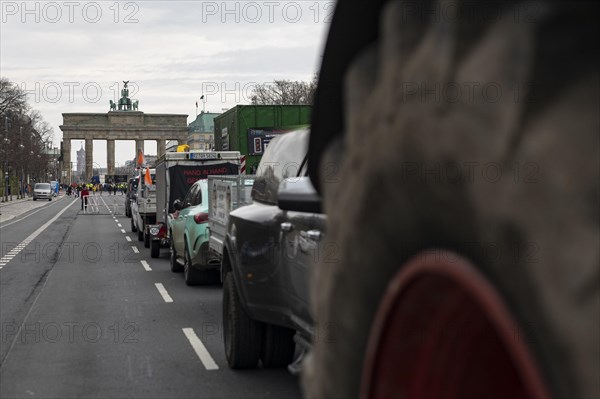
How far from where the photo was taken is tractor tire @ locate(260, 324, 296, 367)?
6.70 meters

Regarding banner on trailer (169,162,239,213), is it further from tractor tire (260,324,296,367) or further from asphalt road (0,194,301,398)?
tractor tire (260,324,296,367)

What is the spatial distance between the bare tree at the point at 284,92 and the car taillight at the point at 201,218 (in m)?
52.5

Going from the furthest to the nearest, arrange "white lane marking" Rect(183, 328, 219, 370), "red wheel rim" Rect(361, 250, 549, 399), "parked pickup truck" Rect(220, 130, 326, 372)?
"white lane marking" Rect(183, 328, 219, 370)
"parked pickup truck" Rect(220, 130, 326, 372)
"red wheel rim" Rect(361, 250, 549, 399)

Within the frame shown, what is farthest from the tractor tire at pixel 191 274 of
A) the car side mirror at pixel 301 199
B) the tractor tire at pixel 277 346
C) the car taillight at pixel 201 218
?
the car side mirror at pixel 301 199

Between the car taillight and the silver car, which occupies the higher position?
the car taillight

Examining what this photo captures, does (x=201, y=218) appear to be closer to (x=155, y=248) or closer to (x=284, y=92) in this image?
(x=155, y=248)

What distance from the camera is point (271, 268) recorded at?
5484mm

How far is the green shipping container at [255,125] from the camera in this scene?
2544 centimetres

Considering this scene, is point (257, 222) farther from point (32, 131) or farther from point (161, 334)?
point (32, 131)

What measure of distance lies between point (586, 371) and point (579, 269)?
0.11m

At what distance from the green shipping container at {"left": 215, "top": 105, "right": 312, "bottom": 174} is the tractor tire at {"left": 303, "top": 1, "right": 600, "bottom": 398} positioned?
2309 centimetres

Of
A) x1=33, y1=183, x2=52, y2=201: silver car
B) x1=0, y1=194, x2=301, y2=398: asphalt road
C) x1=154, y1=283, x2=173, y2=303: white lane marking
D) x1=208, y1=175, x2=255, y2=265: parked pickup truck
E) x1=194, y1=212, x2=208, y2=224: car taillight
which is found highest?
x1=208, y1=175, x2=255, y2=265: parked pickup truck

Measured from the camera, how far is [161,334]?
372 inches

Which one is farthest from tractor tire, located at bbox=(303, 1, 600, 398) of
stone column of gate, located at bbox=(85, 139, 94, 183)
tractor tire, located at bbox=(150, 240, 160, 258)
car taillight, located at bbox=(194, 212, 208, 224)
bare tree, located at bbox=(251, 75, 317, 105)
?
stone column of gate, located at bbox=(85, 139, 94, 183)
